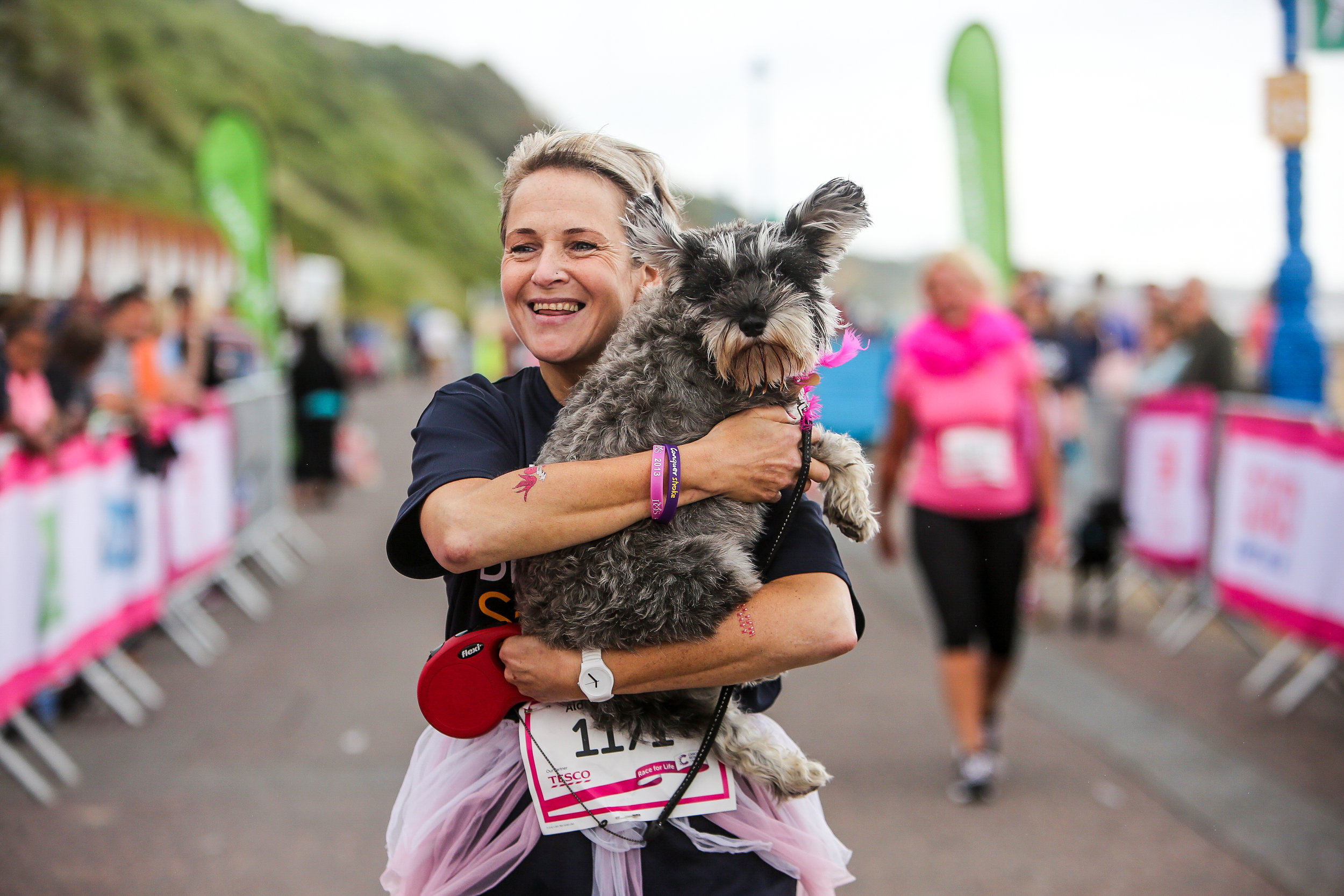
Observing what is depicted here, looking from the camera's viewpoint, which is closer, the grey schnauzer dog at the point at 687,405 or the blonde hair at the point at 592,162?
the grey schnauzer dog at the point at 687,405

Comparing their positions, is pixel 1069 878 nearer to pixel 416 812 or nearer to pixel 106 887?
pixel 416 812

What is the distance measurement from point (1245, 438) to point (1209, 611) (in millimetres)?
1502

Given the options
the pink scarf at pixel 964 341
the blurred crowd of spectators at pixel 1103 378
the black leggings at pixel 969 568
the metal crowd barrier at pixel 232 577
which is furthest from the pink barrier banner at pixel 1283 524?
the metal crowd barrier at pixel 232 577

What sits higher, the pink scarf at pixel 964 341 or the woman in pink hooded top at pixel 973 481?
the pink scarf at pixel 964 341

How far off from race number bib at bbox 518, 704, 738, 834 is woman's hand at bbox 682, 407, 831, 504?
52 cm

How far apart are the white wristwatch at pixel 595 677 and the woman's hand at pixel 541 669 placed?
0.01 meters

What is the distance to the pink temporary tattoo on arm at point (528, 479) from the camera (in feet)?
5.80

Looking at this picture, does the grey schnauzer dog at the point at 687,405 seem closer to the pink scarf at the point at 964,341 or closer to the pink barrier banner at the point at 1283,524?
the pink scarf at the point at 964,341

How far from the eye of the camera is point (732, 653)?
6.07ft

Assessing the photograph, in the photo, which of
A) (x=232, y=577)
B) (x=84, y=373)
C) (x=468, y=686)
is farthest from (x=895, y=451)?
(x=232, y=577)

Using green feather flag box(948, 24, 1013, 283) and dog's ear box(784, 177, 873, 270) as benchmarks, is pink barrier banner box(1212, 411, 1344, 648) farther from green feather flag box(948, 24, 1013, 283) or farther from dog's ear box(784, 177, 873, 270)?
green feather flag box(948, 24, 1013, 283)

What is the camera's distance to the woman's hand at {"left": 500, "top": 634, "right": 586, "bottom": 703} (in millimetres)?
1847

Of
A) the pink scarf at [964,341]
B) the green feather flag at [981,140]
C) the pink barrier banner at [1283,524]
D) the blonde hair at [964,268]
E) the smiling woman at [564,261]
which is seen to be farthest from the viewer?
the green feather flag at [981,140]

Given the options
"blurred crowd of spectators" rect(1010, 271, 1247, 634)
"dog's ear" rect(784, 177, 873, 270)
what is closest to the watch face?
"dog's ear" rect(784, 177, 873, 270)
